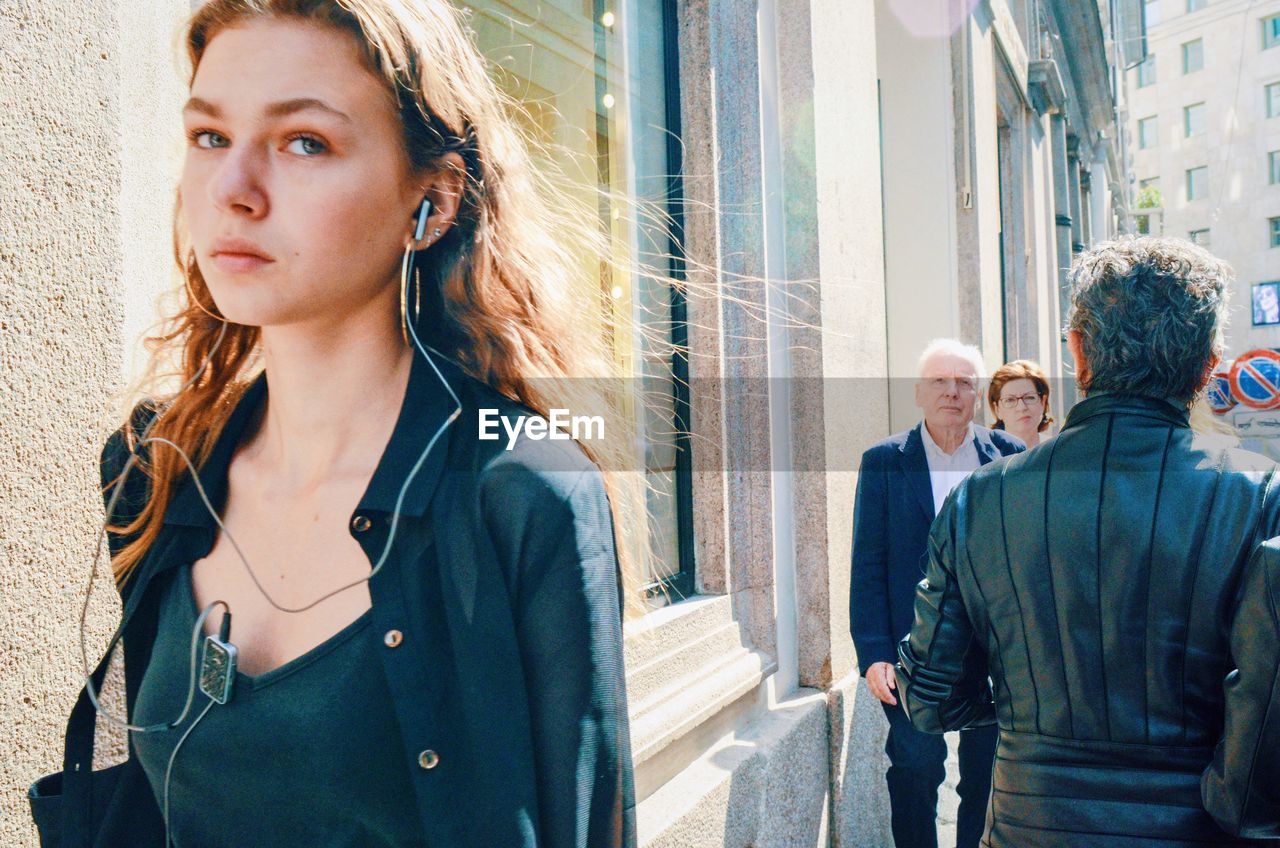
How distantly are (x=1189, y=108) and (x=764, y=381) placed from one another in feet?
154

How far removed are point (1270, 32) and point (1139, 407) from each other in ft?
148

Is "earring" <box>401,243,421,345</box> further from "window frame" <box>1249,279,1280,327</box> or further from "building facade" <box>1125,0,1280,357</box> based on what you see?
"building facade" <box>1125,0,1280,357</box>

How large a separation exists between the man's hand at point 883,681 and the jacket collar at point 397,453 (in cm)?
258

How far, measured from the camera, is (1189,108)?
4403 cm

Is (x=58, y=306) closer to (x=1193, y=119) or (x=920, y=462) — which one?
(x=920, y=462)

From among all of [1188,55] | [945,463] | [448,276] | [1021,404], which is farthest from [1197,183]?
[448,276]

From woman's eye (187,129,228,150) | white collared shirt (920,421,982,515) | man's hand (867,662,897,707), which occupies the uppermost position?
woman's eye (187,129,228,150)

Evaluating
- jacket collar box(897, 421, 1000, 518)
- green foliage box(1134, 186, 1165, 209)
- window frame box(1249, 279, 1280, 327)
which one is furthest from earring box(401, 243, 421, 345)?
green foliage box(1134, 186, 1165, 209)

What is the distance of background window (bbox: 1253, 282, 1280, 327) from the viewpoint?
28.6m

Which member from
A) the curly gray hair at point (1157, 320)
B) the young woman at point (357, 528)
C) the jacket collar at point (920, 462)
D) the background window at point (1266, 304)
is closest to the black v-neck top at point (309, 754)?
the young woman at point (357, 528)

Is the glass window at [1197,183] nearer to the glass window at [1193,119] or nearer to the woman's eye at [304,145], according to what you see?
the glass window at [1193,119]

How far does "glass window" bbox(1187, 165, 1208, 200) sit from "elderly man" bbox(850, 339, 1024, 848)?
46.9 m

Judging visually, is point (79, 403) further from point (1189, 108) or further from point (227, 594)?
point (1189, 108)

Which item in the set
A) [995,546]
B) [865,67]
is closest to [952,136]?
[865,67]
